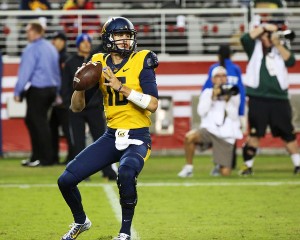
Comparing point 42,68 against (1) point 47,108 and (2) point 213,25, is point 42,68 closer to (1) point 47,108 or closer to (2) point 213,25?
(1) point 47,108

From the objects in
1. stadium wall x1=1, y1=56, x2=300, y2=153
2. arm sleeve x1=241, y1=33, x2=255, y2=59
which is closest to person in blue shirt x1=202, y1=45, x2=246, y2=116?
arm sleeve x1=241, y1=33, x2=255, y2=59

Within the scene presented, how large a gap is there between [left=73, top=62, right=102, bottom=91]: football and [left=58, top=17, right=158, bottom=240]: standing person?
84 millimetres

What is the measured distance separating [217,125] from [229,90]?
20.0 inches

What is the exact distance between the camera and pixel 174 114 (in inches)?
731

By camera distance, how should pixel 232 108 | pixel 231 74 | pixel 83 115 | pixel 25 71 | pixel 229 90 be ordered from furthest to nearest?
1. pixel 25 71
2. pixel 231 74
3. pixel 232 108
4. pixel 229 90
5. pixel 83 115

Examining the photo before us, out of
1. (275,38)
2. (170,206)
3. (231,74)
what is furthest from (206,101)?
(170,206)

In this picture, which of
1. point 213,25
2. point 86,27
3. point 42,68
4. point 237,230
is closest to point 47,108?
point 42,68

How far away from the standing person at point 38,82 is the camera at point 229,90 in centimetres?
311

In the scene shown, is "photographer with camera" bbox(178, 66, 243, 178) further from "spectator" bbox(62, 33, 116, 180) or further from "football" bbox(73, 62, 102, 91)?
"football" bbox(73, 62, 102, 91)

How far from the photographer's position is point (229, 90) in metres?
14.7

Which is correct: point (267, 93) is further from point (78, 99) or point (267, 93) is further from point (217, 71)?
point (78, 99)

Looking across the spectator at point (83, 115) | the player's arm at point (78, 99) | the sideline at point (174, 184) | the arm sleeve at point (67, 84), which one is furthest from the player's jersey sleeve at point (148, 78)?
the arm sleeve at point (67, 84)

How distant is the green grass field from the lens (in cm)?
964

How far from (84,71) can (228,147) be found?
20.7 feet
